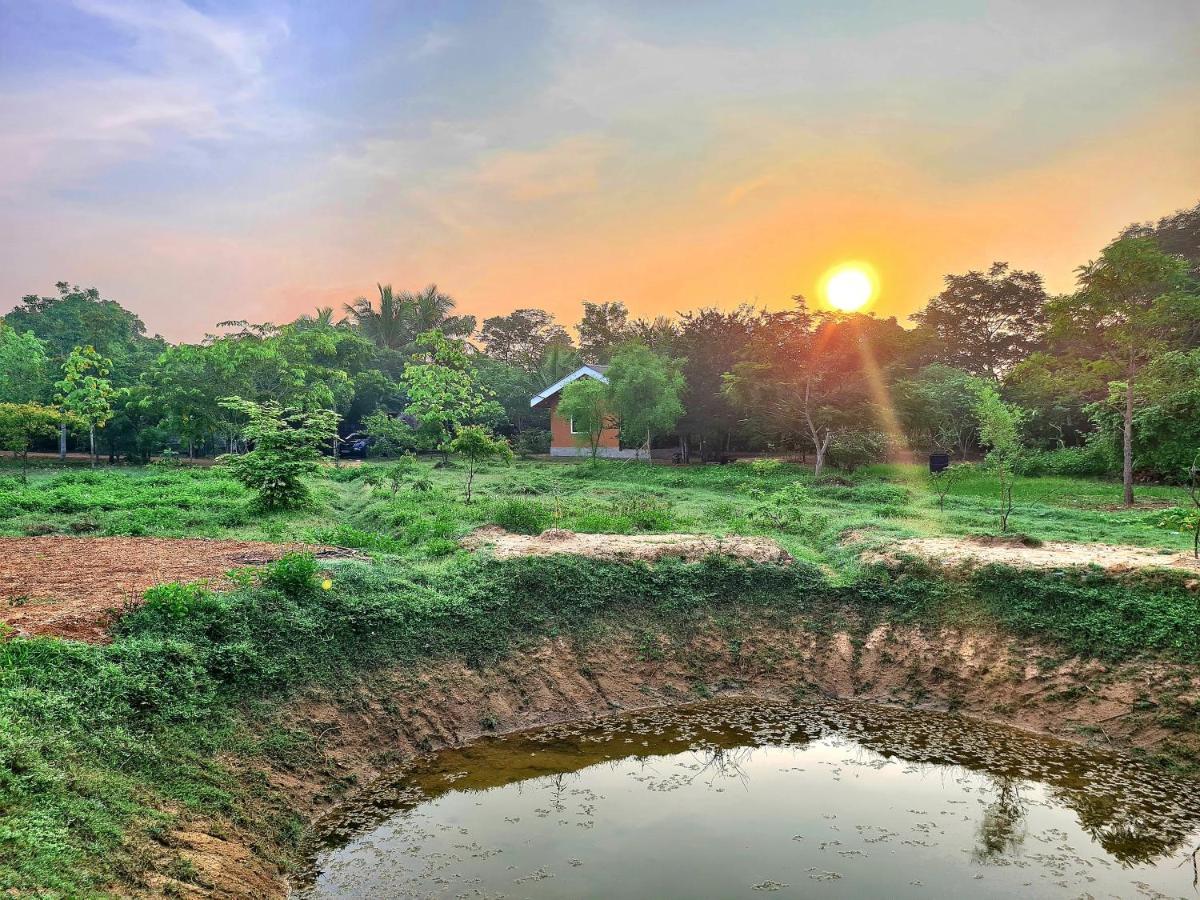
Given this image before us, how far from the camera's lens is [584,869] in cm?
541

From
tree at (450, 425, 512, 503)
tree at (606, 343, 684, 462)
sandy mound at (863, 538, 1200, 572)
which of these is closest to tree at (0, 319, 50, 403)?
tree at (450, 425, 512, 503)

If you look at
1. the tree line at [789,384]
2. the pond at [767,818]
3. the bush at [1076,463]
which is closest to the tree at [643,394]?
the tree line at [789,384]

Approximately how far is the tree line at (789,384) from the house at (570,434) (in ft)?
5.48

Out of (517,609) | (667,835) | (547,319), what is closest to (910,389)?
(517,609)

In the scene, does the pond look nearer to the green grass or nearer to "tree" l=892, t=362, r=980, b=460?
the green grass

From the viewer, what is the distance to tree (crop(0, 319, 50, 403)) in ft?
92.5

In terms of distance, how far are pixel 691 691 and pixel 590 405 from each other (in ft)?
68.2

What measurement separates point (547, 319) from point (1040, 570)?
5790 cm

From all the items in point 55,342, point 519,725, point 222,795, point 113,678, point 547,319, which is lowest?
point 519,725

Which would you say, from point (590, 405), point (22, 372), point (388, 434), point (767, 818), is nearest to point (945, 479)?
point (590, 405)

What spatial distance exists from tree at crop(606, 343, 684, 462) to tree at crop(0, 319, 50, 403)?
23479 millimetres

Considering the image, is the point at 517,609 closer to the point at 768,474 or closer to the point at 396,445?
the point at 768,474

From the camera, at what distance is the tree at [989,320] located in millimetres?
39719

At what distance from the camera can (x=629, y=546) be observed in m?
11.2
